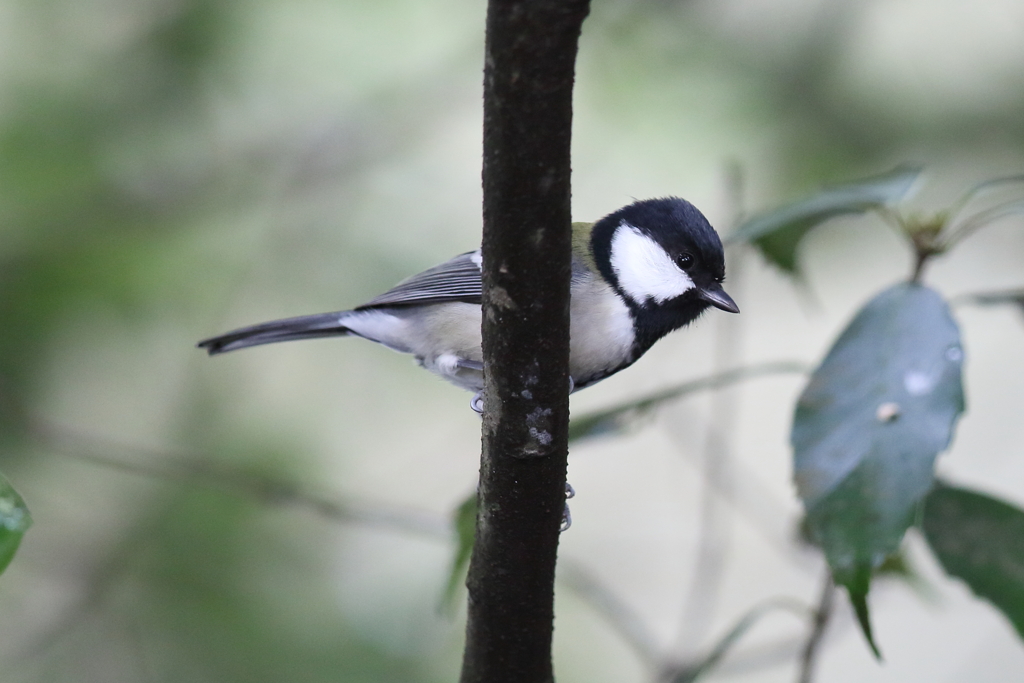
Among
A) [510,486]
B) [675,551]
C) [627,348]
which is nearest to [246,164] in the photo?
[627,348]

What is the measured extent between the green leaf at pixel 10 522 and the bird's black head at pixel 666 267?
148 cm

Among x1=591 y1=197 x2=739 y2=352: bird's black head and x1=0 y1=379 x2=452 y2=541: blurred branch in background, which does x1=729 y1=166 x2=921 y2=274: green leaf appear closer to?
x1=591 y1=197 x2=739 y2=352: bird's black head

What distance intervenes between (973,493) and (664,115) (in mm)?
2184

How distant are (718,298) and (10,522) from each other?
160 cm

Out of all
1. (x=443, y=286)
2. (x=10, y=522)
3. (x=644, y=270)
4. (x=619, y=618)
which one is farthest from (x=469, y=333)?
(x=10, y=522)

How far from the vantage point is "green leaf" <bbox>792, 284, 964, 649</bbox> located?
1491 millimetres

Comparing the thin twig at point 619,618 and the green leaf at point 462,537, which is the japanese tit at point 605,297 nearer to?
the green leaf at point 462,537

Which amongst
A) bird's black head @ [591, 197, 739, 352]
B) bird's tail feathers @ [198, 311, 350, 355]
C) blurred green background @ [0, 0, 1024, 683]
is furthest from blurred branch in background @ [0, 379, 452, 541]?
bird's black head @ [591, 197, 739, 352]

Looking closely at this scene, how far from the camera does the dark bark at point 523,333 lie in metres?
0.94

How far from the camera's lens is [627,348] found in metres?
2.23

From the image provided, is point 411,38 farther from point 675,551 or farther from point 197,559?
point 675,551

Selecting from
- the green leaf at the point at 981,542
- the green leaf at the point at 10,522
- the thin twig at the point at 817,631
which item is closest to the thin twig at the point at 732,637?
the thin twig at the point at 817,631

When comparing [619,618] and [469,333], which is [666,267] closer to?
[469,333]

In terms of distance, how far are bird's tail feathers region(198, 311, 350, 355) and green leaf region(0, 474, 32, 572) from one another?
4.84ft
